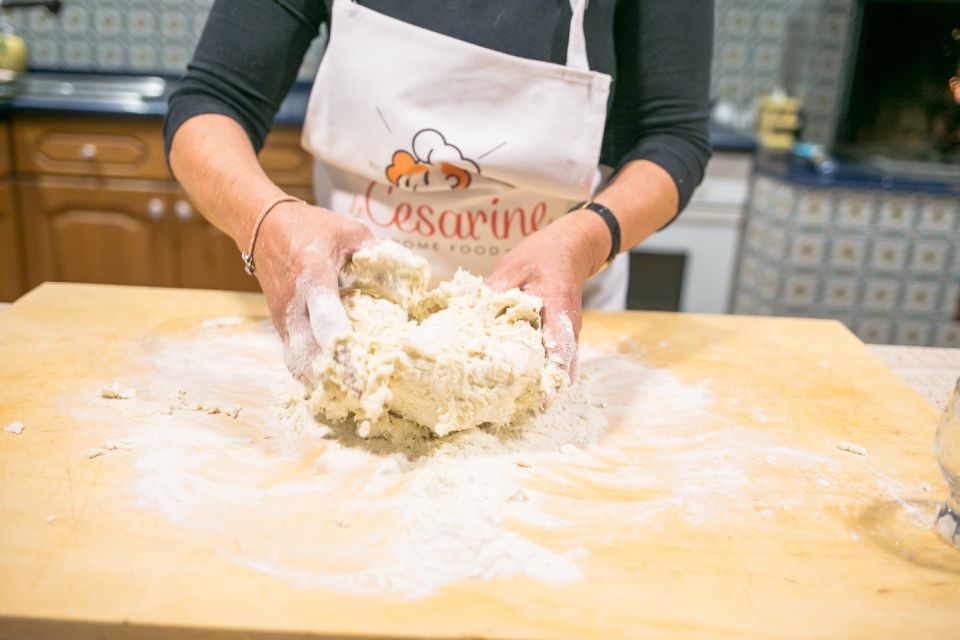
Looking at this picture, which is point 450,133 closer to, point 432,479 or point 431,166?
point 431,166

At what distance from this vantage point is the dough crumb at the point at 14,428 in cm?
80

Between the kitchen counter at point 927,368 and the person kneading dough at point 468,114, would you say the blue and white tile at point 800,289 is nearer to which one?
the kitchen counter at point 927,368

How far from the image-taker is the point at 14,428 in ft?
2.62

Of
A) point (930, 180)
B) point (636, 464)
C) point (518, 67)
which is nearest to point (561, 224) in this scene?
point (518, 67)

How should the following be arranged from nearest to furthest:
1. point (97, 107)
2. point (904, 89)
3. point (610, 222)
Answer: point (610, 222) → point (97, 107) → point (904, 89)

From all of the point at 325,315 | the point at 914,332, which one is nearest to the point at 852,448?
the point at 325,315

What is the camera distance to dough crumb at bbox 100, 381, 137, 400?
2.90ft

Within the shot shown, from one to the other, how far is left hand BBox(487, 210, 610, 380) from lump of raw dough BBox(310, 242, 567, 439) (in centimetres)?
2

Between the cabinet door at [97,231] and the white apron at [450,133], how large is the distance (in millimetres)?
1205

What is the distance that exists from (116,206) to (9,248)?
1.14 feet

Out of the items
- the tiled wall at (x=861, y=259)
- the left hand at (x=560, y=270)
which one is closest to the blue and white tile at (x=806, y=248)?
the tiled wall at (x=861, y=259)

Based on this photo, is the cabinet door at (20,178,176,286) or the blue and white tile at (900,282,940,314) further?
the blue and white tile at (900,282,940,314)

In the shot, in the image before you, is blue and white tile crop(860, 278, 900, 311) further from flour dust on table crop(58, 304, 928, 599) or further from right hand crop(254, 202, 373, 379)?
right hand crop(254, 202, 373, 379)

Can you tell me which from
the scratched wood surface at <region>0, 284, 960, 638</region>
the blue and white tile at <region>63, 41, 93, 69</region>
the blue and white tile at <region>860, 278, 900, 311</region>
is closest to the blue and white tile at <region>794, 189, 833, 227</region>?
the blue and white tile at <region>860, 278, 900, 311</region>
